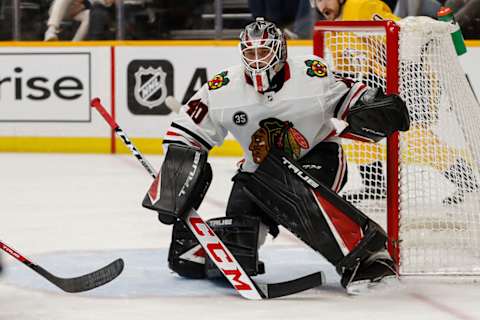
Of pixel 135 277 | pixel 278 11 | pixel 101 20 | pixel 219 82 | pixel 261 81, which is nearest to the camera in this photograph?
pixel 261 81

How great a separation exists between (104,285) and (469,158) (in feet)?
4.01

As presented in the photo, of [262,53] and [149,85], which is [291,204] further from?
[149,85]

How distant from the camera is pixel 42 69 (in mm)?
7562

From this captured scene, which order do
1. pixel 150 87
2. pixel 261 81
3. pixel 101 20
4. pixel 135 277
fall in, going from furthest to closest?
pixel 101 20
pixel 150 87
pixel 135 277
pixel 261 81

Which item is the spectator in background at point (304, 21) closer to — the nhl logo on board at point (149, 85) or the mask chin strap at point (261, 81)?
the nhl logo on board at point (149, 85)

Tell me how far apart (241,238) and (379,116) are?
0.51 m

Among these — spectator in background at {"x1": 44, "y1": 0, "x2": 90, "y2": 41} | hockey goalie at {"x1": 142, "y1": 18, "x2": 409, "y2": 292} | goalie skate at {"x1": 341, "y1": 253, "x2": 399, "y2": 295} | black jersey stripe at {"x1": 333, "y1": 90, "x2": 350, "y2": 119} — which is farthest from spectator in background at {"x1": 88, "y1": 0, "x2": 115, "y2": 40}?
goalie skate at {"x1": 341, "y1": 253, "x2": 399, "y2": 295}

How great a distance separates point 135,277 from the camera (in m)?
3.44

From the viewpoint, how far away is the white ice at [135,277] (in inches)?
116

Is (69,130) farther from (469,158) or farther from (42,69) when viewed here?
(469,158)

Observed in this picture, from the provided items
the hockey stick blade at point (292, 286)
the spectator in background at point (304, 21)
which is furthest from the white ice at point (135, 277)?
the spectator in background at point (304, 21)

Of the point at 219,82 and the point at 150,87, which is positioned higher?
the point at 219,82

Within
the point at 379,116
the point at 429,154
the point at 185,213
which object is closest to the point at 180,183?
the point at 185,213

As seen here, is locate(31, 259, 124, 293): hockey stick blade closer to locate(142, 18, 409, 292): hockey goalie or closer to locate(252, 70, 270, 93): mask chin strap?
locate(142, 18, 409, 292): hockey goalie
